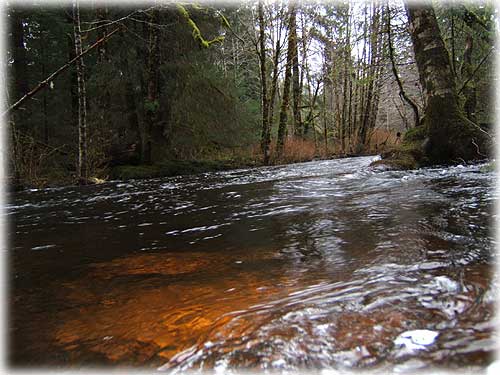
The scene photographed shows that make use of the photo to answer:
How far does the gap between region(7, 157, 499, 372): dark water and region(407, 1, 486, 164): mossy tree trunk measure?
3.75 m

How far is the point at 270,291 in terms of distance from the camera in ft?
4.91

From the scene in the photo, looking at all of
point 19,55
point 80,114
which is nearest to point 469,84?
point 80,114

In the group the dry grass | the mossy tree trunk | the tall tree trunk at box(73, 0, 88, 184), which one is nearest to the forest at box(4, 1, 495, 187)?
the tall tree trunk at box(73, 0, 88, 184)

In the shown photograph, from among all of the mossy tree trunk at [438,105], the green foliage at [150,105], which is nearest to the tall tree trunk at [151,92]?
the green foliage at [150,105]

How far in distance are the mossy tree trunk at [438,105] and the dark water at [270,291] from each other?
3754 millimetres

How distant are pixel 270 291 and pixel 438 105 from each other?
652 cm

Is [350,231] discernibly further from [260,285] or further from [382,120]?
[382,120]

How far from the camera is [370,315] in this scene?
119 cm

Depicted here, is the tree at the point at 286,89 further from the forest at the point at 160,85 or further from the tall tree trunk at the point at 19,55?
the tall tree trunk at the point at 19,55

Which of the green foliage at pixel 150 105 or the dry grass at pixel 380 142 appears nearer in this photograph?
the green foliage at pixel 150 105

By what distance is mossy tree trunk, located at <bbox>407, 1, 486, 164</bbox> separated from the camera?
248 inches

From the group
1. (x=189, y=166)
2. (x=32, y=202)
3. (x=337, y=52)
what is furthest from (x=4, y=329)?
(x=337, y=52)

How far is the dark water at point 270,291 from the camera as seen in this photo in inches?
40.7

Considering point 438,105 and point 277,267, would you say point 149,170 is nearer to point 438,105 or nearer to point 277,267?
point 438,105
